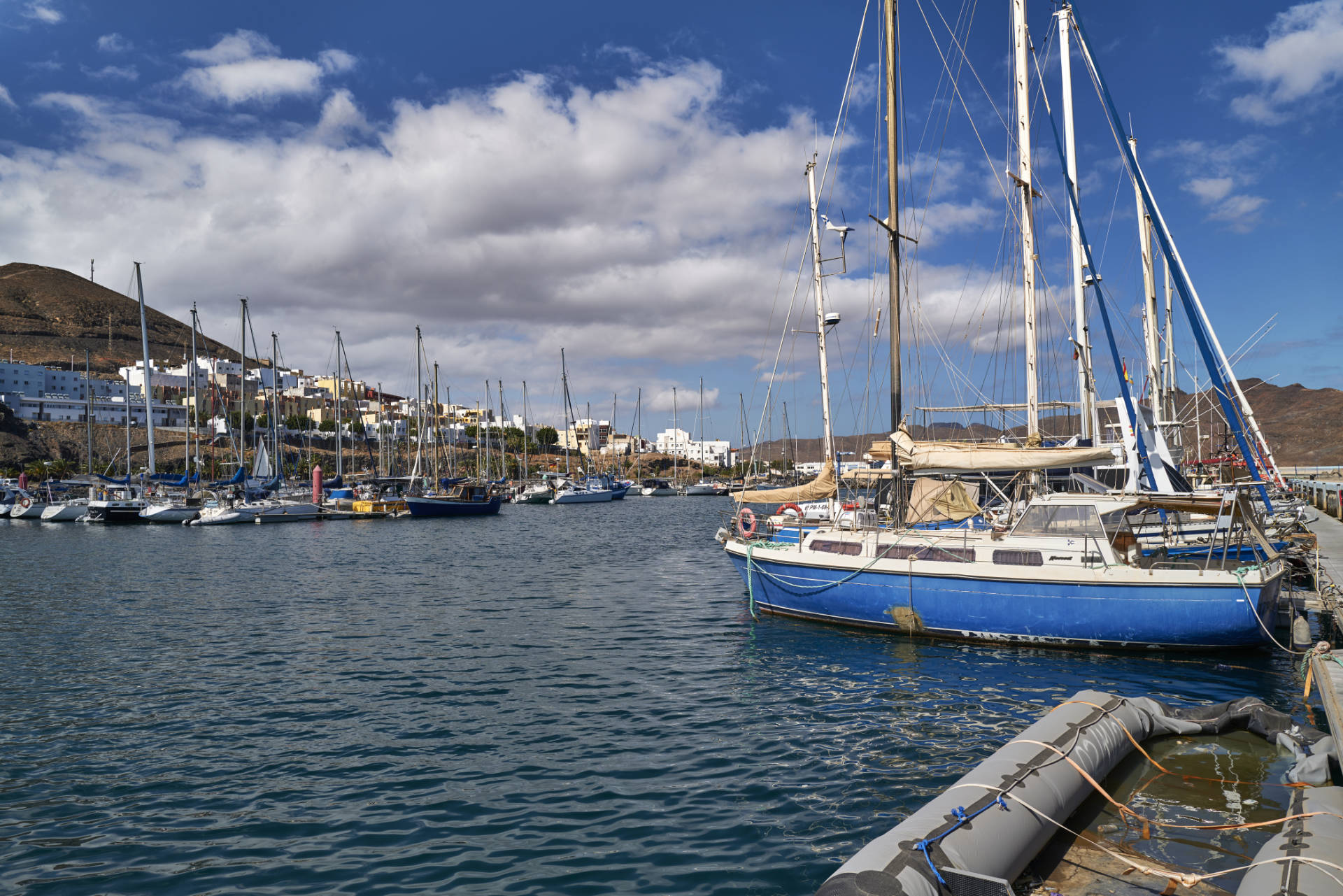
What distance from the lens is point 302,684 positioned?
1568 cm

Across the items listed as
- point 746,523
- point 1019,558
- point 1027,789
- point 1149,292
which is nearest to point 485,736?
point 1027,789

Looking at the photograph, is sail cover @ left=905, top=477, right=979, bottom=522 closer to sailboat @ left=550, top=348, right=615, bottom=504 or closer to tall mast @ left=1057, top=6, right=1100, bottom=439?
tall mast @ left=1057, top=6, right=1100, bottom=439

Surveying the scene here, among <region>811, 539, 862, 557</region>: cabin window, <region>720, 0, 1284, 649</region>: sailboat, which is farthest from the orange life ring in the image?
<region>811, 539, 862, 557</region>: cabin window

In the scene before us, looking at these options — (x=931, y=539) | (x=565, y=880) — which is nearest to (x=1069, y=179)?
(x=931, y=539)

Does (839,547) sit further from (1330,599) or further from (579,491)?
(579,491)

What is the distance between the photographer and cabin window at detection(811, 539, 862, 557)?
19.1 meters

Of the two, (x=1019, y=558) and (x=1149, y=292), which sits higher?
(x=1149, y=292)

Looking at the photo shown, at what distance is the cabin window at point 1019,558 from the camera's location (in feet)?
55.1

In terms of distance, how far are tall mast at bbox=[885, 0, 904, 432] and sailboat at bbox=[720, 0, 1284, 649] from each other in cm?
9

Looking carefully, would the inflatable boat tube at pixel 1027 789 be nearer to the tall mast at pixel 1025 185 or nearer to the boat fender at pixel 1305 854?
the boat fender at pixel 1305 854

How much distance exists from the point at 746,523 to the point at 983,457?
6.66 m

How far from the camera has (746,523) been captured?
73.2 feet

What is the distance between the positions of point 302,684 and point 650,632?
8.48 meters

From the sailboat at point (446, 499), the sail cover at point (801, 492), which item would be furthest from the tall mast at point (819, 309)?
the sailboat at point (446, 499)
